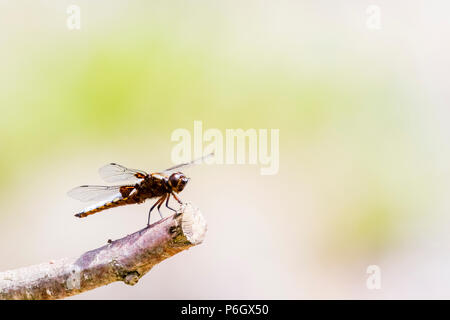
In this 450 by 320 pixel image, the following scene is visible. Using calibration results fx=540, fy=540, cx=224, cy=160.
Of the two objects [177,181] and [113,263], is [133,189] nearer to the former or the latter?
[177,181]

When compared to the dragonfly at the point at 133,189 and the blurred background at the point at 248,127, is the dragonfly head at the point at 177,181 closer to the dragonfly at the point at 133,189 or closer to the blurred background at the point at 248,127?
the dragonfly at the point at 133,189

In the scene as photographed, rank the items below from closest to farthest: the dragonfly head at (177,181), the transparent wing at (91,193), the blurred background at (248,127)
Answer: the dragonfly head at (177,181)
the transparent wing at (91,193)
the blurred background at (248,127)

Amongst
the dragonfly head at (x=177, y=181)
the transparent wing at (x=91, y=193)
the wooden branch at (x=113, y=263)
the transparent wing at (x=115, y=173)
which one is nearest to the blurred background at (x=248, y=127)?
the transparent wing at (x=91, y=193)

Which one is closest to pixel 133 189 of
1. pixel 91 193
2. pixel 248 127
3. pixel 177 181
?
pixel 177 181

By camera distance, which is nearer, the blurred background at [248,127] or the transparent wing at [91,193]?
the transparent wing at [91,193]

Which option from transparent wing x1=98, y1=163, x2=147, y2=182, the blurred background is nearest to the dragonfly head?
transparent wing x1=98, y1=163, x2=147, y2=182

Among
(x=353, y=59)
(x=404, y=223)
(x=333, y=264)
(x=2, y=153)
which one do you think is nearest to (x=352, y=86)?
(x=353, y=59)
